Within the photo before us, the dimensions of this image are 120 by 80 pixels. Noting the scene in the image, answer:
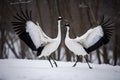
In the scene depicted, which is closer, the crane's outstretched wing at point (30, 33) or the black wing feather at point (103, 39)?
the crane's outstretched wing at point (30, 33)

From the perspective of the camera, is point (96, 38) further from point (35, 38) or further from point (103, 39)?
point (35, 38)

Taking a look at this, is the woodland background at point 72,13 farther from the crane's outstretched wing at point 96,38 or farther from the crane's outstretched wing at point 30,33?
the crane's outstretched wing at point 30,33

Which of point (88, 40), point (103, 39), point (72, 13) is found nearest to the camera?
point (88, 40)

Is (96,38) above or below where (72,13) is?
below

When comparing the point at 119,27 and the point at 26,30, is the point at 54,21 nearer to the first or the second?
the point at 119,27

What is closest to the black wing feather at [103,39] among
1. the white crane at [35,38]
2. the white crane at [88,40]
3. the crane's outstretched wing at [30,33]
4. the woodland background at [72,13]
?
the white crane at [88,40]

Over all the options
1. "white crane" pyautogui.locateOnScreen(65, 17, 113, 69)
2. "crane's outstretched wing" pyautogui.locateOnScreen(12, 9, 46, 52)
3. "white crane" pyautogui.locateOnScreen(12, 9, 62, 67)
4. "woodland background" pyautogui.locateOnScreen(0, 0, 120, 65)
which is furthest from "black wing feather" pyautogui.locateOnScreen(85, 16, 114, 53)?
"woodland background" pyautogui.locateOnScreen(0, 0, 120, 65)

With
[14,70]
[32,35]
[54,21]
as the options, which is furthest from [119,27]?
[14,70]

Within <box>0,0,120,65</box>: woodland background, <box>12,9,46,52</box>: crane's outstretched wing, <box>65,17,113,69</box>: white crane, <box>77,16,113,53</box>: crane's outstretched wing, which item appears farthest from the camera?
<box>0,0,120,65</box>: woodland background

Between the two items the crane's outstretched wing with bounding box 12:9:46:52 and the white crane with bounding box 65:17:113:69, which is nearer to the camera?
the crane's outstretched wing with bounding box 12:9:46:52

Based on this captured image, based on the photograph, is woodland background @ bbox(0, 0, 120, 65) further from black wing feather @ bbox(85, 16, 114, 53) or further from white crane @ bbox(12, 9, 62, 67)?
white crane @ bbox(12, 9, 62, 67)

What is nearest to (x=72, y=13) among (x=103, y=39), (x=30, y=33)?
(x=103, y=39)

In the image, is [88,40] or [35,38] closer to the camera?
[35,38]

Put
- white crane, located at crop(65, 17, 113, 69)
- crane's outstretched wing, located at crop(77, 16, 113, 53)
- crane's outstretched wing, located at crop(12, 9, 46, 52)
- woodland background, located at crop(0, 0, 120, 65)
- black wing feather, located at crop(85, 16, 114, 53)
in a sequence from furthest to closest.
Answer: woodland background, located at crop(0, 0, 120, 65) → black wing feather, located at crop(85, 16, 114, 53) → crane's outstretched wing, located at crop(77, 16, 113, 53) → white crane, located at crop(65, 17, 113, 69) → crane's outstretched wing, located at crop(12, 9, 46, 52)
